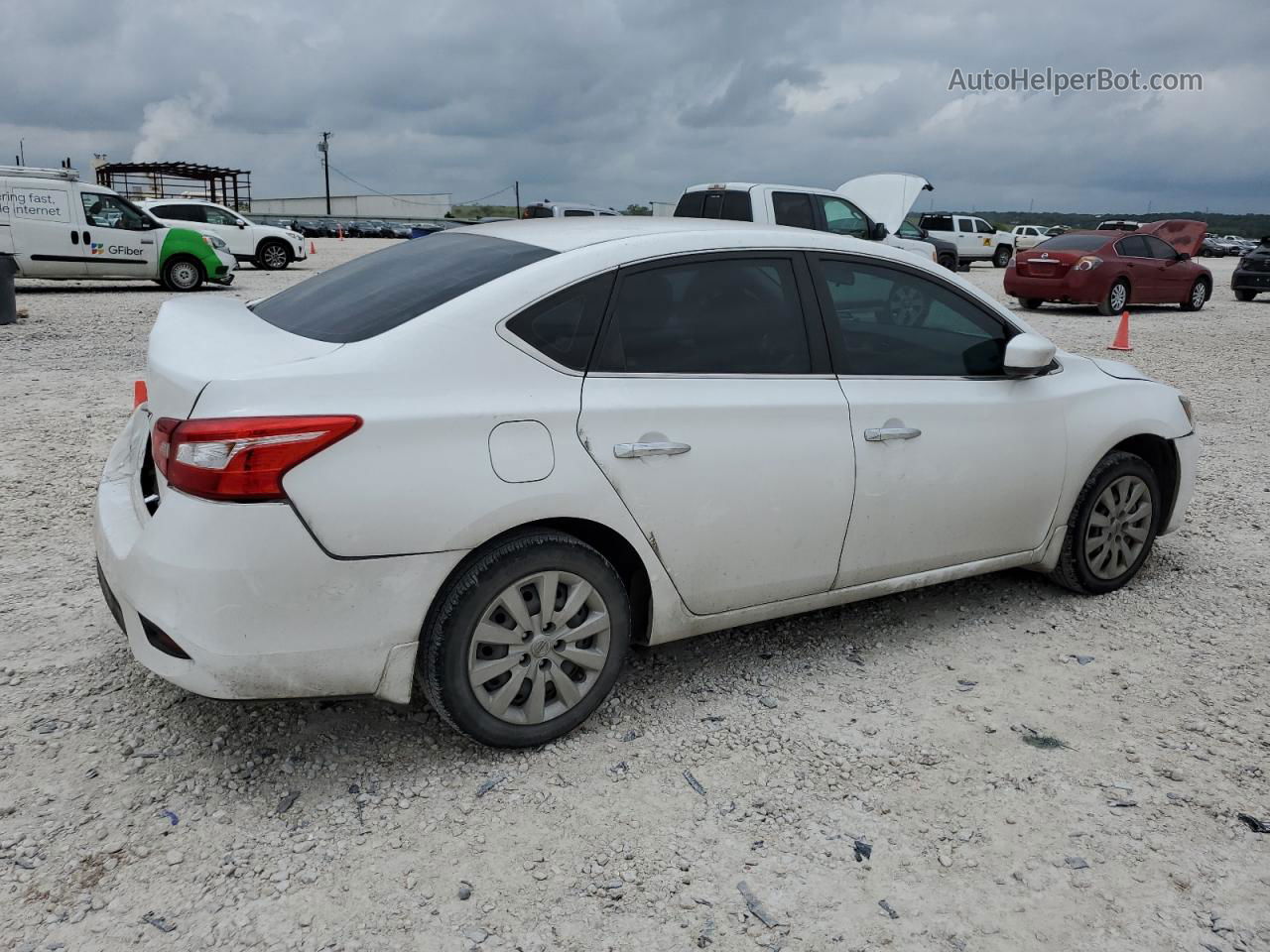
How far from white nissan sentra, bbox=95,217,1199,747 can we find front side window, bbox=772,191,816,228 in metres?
10.5

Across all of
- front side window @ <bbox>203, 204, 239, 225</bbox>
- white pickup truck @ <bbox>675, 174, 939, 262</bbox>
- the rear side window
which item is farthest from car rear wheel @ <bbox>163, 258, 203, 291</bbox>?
the rear side window

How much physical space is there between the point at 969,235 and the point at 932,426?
3241cm

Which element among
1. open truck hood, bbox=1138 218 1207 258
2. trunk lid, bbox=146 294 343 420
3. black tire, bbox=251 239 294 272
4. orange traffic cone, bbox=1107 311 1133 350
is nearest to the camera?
trunk lid, bbox=146 294 343 420

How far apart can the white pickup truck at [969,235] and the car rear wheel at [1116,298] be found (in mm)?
14690

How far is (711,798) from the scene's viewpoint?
310cm

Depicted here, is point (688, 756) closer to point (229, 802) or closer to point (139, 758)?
point (229, 802)

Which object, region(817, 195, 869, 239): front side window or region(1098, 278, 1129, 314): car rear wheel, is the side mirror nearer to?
region(817, 195, 869, 239): front side window

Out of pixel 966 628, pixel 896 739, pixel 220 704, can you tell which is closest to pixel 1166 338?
pixel 966 628

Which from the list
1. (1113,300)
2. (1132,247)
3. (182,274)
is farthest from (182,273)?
(1132,247)

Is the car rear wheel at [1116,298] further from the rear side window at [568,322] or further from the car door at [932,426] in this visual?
the rear side window at [568,322]

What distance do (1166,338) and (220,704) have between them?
15.5 meters

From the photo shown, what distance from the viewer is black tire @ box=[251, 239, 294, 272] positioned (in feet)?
76.3

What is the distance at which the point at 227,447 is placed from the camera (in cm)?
273

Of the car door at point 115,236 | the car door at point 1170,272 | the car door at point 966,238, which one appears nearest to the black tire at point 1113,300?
the car door at point 1170,272
